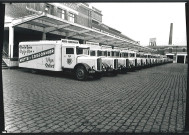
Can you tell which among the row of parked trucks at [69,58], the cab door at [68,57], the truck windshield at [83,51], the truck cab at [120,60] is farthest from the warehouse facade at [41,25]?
the truck cab at [120,60]

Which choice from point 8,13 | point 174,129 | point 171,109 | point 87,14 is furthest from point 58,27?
point 87,14

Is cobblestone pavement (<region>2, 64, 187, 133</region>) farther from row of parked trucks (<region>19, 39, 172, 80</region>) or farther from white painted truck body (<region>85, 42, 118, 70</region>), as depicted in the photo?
white painted truck body (<region>85, 42, 118, 70</region>)

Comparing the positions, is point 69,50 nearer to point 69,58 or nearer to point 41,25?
point 69,58

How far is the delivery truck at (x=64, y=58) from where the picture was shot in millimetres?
10375

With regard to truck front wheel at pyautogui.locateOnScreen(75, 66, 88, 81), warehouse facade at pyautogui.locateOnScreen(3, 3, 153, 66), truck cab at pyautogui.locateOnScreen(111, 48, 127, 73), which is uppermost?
warehouse facade at pyautogui.locateOnScreen(3, 3, 153, 66)

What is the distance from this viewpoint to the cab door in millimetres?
10758

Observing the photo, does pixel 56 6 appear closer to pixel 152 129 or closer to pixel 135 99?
pixel 135 99

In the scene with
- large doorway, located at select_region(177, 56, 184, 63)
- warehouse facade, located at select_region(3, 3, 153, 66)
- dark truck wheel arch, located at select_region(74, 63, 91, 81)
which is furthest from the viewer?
large doorway, located at select_region(177, 56, 184, 63)

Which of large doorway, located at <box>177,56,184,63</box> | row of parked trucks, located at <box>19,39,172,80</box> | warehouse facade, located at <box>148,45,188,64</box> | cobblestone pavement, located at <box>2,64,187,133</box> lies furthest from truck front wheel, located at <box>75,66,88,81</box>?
large doorway, located at <box>177,56,184,63</box>

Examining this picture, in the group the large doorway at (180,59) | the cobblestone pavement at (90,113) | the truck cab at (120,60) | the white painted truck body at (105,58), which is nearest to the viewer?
the cobblestone pavement at (90,113)

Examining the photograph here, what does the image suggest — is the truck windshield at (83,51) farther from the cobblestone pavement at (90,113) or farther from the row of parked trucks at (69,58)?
the cobblestone pavement at (90,113)

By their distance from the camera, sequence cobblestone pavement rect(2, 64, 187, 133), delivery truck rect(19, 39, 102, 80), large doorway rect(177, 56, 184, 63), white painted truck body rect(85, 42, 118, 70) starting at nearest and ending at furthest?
cobblestone pavement rect(2, 64, 187, 133)
delivery truck rect(19, 39, 102, 80)
white painted truck body rect(85, 42, 118, 70)
large doorway rect(177, 56, 184, 63)

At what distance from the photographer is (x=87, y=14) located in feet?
110

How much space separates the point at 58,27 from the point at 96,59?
8.05 metres
